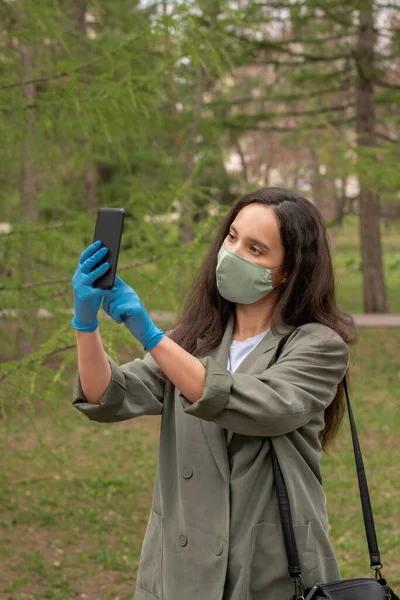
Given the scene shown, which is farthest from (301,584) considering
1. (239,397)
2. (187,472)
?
(239,397)

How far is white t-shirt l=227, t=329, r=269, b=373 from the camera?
7.52 feet

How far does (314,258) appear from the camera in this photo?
230 centimetres

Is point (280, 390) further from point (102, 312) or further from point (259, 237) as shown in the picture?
point (102, 312)

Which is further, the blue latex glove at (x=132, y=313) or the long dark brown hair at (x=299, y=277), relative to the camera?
the long dark brown hair at (x=299, y=277)

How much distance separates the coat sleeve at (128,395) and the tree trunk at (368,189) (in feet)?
32.5

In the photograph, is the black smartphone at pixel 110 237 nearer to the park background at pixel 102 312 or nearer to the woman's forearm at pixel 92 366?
the woman's forearm at pixel 92 366

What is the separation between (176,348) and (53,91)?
11.8 ft

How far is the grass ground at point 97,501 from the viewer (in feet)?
17.3

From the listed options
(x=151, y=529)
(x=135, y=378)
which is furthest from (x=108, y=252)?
(x=151, y=529)

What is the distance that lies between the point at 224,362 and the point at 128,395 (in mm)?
262

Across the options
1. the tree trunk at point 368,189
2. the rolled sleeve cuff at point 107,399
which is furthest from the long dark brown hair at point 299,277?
the tree trunk at point 368,189

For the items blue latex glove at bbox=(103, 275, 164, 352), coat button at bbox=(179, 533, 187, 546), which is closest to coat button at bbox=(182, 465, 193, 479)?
coat button at bbox=(179, 533, 187, 546)

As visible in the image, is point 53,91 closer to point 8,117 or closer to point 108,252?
point 8,117

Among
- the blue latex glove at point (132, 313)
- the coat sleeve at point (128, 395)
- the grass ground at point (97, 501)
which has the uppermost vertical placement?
the blue latex glove at point (132, 313)
